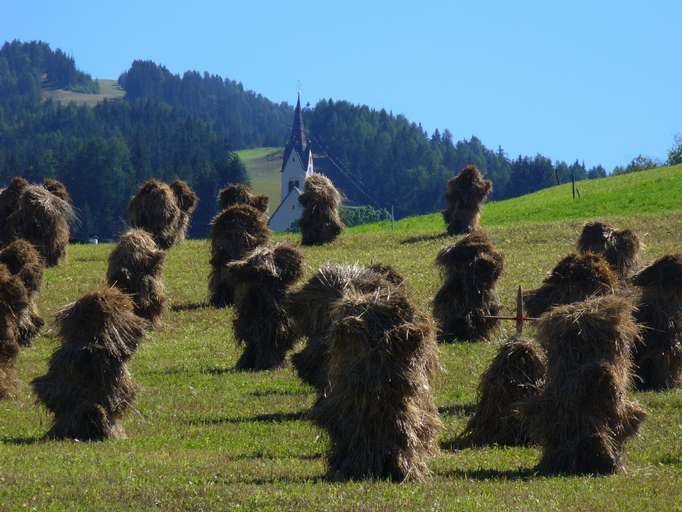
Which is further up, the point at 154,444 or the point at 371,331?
the point at 371,331

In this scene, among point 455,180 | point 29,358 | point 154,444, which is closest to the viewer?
point 154,444

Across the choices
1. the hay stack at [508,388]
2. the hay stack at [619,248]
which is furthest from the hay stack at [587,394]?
the hay stack at [619,248]

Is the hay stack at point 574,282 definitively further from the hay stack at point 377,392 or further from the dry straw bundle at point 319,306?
the hay stack at point 377,392

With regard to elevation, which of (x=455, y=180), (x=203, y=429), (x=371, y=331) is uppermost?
(x=455, y=180)

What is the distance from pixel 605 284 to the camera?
2752cm

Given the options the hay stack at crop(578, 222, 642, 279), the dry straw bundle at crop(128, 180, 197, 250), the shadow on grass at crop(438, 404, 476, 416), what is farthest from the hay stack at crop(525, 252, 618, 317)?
the dry straw bundle at crop(128, 180, 197, 250)

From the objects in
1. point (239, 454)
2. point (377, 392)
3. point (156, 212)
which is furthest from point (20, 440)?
point (156, 212)

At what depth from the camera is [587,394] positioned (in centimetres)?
1836

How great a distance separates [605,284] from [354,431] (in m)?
11.1

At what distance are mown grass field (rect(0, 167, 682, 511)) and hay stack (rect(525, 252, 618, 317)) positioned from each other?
229 centimetres

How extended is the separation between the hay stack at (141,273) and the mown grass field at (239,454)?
0.74 m

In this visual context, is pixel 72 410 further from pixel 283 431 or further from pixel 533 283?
pixel 533 283

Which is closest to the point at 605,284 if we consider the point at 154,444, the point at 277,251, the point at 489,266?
the point at 489,266

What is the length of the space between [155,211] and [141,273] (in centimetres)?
1400
